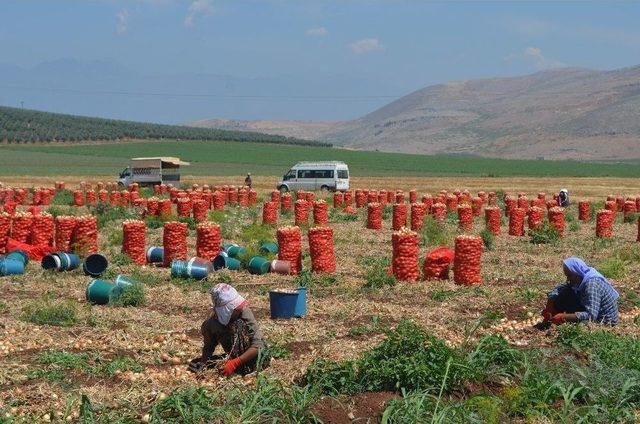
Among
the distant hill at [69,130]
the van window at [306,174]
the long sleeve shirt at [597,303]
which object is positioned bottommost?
the long sleeve shirt at [597,303]

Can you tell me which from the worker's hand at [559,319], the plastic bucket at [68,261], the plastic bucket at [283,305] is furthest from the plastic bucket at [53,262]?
the worker's hand at [559,319]

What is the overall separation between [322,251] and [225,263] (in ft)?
6.40

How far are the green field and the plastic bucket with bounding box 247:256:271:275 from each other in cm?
4534

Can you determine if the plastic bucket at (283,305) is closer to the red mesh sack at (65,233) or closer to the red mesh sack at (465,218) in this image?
the red mesh sack at (65,233)

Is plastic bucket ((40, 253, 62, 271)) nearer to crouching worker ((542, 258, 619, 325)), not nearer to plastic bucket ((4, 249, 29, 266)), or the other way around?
plastic bucket ((4, 249, 29, 266))

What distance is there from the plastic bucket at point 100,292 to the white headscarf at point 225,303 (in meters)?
4.75

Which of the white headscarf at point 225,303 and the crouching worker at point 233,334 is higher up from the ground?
the white headscarf at point 225,303

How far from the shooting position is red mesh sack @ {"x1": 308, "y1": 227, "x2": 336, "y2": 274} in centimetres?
1790

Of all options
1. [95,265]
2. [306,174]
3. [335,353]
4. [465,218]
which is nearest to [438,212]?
[465,218]

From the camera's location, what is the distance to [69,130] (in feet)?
388

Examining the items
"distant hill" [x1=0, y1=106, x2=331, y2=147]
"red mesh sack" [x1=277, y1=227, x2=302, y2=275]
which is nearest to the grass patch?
"red mesh sack" [x1=277, y1=227, x2=302, y2=275]

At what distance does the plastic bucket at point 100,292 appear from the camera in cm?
1433

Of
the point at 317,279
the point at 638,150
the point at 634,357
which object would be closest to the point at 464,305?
the point at 317,279

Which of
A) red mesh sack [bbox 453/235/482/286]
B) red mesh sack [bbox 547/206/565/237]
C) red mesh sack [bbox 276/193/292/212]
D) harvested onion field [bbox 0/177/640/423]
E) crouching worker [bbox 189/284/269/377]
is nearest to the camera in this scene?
harvested onion field [bbox 0/177/640/423]
